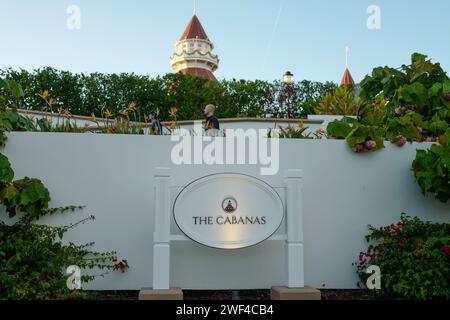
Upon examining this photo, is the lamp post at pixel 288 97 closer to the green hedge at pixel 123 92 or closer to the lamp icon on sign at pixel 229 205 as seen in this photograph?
the green hedge at pixel 123 92

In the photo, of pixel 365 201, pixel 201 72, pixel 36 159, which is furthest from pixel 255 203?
pixel 201 72

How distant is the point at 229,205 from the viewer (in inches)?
205

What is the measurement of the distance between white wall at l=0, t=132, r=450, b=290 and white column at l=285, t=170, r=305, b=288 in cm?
18

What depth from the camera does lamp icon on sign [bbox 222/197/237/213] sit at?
5199mm

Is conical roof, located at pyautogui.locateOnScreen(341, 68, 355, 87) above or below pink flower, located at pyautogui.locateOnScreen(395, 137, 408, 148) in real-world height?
above

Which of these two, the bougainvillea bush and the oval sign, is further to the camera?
the oval sign

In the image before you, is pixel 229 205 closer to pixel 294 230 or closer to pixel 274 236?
pixel 274 236

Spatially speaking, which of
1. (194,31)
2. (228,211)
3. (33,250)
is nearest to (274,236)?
(228,211)

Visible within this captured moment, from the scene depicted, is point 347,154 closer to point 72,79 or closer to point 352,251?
point 352,251

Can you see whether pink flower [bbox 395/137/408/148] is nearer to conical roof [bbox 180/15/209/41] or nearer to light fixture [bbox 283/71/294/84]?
light fixture [bbox 283/71/294/84]

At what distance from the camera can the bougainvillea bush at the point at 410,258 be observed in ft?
15.9

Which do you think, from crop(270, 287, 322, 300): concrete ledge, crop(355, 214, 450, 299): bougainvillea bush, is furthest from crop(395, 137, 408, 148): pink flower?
crop(270, 287, 322, 300): concrete ledge

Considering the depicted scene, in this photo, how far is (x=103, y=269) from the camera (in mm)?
5453
